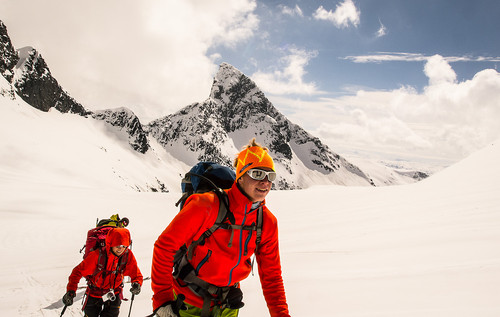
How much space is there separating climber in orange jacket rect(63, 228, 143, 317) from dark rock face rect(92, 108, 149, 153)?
463 ft

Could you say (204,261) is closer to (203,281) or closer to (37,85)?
(203,281)

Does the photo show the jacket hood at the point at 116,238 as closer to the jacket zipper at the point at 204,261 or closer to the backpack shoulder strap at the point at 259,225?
the jacket zipper at the point at 204,261

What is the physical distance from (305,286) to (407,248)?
3.13m

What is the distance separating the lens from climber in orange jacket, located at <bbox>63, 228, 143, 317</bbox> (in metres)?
4.81

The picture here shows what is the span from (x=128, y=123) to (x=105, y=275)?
487ft

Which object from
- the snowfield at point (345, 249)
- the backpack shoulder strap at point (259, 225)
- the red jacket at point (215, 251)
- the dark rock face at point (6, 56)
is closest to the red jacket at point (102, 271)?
the snowfield at point (345, 249)

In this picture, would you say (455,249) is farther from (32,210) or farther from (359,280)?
(32,210)

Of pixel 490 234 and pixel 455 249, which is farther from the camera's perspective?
pixel 490 234

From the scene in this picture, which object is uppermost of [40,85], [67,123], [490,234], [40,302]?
[40,85]

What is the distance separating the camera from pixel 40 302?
6879 mm

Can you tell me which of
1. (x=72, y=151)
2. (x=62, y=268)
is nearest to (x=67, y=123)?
(x=72, y=151)

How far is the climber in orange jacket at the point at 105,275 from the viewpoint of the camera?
4.81 m

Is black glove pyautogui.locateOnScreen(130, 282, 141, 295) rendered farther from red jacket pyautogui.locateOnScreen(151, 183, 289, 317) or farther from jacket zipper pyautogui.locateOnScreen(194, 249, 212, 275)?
jacket zipper pyautogui.locateOnScreen(194, 249, 212, 275)

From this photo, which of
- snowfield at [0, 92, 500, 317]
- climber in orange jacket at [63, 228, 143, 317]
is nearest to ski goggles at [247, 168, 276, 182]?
snowfield at [0, 92, 500, 317]
